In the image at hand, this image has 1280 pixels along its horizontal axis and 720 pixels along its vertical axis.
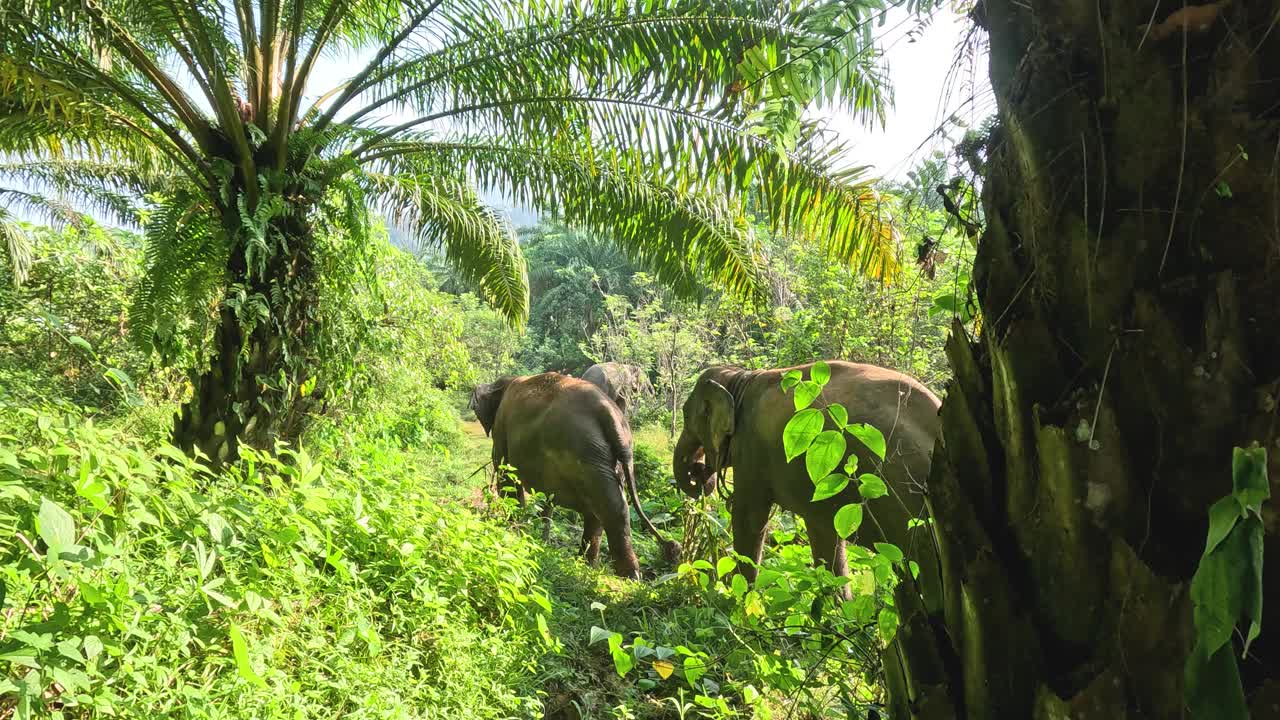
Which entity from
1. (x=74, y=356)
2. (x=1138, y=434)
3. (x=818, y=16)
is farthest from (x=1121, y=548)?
(x=74, y=356)

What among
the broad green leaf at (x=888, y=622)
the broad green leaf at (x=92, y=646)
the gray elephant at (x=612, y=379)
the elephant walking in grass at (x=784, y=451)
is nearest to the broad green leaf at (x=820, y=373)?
the broad green leaf at (x=888, y=622)

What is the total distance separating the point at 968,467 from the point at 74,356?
1168 centimetres

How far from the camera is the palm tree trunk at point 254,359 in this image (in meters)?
5.23

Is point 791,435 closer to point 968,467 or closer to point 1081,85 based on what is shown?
point 968,467

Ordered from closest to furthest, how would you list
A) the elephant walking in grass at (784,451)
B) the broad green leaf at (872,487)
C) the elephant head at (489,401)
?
the broad green leaf at (872,487)
the elephant walking in grass at (784,451)
the elephant head at (489,401)

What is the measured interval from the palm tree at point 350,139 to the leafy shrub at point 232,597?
1994mm

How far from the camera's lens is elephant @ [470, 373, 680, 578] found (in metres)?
6.83

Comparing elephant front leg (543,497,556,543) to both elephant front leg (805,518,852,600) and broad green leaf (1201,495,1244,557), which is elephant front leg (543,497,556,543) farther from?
broad green leaf (1201,495,1244,557)

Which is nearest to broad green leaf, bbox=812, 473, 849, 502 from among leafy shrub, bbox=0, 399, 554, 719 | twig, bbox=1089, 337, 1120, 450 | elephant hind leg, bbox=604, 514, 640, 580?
twig, bbox=1089, 337, 1120, 450

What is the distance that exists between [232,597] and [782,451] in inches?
140

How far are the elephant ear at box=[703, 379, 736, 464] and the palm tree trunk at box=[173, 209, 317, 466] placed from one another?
3.28m

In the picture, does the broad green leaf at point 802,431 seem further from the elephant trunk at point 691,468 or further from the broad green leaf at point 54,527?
the elephant trunk at point 691,468

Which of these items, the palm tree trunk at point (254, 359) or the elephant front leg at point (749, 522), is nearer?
the palm tree trunk at point (254, 359)

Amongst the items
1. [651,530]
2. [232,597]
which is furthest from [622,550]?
[232,597]
